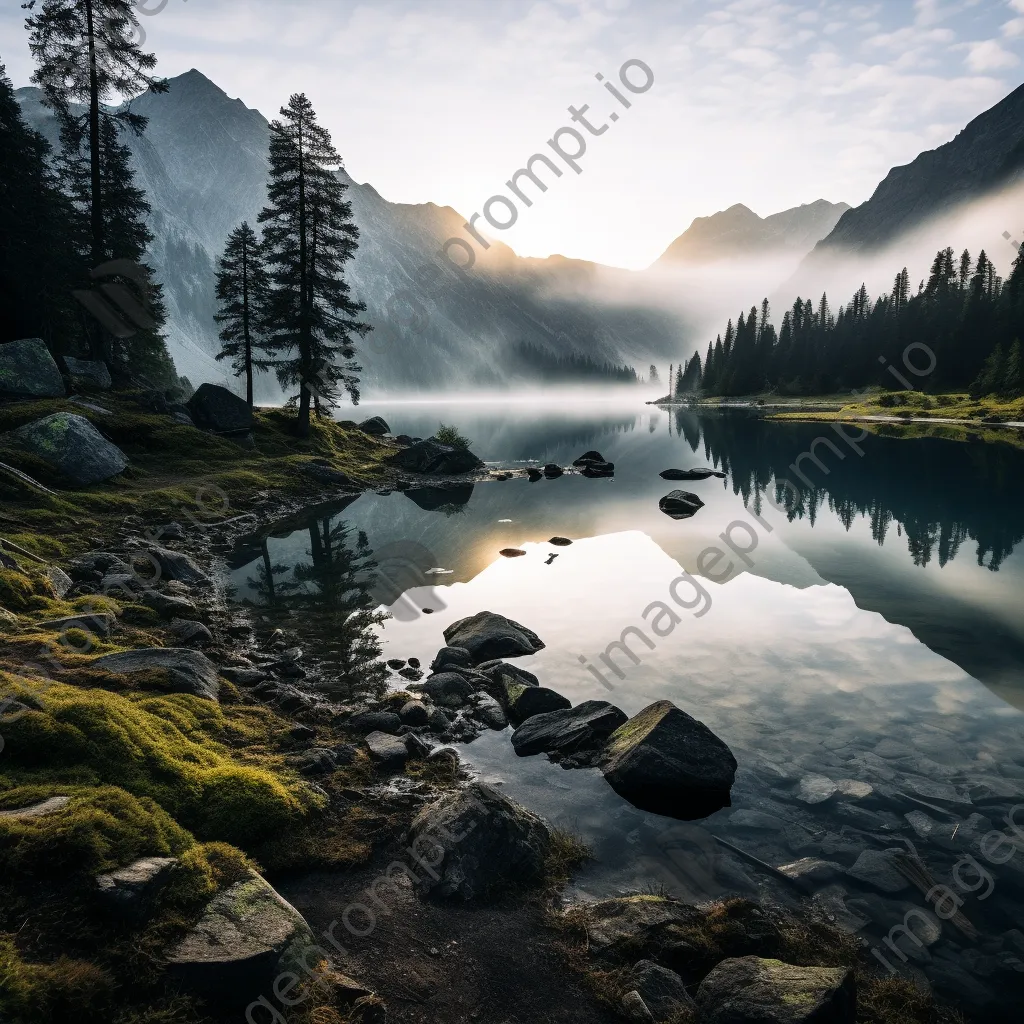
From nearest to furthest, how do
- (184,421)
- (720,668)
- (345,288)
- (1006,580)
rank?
1. (720,668)
2. (1006,580)
3. (184,421)
4. (345,288)

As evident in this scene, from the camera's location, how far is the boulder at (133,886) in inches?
213

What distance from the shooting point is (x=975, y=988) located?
6996mm

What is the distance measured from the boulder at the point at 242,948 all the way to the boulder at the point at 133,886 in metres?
0.50

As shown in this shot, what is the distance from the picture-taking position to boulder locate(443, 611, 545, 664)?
16391 millimetres

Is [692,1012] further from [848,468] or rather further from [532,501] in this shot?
[848,468]

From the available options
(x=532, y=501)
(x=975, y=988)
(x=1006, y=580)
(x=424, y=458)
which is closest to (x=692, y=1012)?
(x=975, y=988)

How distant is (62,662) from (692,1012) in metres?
10.5

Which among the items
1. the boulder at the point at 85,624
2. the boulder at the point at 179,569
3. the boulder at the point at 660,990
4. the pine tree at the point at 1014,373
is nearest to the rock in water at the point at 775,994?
the boulder at the point at 660,990

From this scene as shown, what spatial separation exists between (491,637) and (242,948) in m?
11.2

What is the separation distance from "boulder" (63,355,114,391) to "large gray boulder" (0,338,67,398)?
4279 millimetres

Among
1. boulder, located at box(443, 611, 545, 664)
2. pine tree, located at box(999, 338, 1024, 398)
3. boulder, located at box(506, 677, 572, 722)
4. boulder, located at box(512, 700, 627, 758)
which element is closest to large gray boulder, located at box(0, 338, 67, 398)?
boulder, located at box(443, 611, 545, 664)

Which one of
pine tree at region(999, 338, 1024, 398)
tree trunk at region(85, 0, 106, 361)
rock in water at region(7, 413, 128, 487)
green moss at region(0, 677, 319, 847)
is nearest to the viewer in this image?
green moss at region(0, 677, 319, 847)

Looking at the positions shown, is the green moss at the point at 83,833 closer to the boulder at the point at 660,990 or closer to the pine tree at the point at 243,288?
the boulder at the point at 660,990

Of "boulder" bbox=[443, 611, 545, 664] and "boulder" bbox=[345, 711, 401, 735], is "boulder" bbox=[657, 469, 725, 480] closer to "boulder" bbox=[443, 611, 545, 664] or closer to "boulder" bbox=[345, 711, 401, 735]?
"boulder" bbox=[443, 611, 545, 664]
